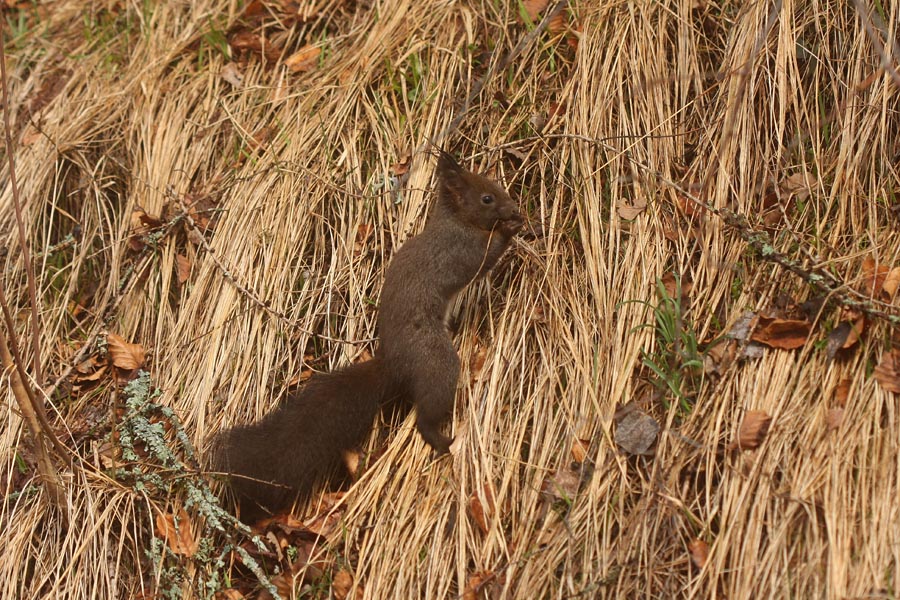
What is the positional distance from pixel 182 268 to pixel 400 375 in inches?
47.0

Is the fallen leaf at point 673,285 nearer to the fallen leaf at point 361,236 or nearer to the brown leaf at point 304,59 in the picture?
the fallen leaf at point 361,236

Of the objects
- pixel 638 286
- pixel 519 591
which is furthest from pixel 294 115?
pixel 519 591

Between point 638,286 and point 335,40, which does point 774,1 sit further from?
point 335,40

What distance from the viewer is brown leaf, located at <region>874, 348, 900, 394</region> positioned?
2.73 meters

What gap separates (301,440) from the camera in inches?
128

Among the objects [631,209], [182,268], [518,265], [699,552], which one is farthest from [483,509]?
[182,268]

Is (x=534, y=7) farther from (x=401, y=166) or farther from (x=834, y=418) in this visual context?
(x=834, y=418)

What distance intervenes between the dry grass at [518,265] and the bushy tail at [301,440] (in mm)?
189

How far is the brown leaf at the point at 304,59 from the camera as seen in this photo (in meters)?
4.28

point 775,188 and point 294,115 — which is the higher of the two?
point 294,115

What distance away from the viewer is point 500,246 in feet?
11.8

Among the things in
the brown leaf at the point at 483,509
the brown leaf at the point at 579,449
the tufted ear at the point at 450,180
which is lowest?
the brown leaf at the point at 483,509

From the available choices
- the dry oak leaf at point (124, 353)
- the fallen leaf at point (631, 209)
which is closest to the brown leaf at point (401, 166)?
the fallen leaf at point (631, 209)

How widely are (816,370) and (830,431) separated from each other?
217 mm
